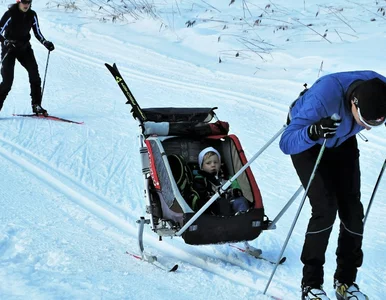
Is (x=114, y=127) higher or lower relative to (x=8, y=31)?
lower

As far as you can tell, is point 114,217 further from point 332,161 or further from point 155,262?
point 332,161

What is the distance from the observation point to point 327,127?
11.3 ft

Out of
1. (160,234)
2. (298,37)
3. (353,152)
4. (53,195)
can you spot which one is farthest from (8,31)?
(298,37)

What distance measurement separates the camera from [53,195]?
5.91m

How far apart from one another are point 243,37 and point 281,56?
171cm

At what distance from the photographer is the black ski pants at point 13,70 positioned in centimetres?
863

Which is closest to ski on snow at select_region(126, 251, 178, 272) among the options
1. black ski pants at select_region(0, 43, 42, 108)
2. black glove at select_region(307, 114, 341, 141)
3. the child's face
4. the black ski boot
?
the child's face

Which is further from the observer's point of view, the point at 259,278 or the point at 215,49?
the point at 215,49

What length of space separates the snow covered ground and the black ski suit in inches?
17.1

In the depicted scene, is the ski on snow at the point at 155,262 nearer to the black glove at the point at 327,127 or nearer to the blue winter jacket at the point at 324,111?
the blue winter jacket at the point at 324,111

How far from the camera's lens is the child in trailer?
471 centimetres

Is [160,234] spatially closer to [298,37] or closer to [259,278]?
[259,278]

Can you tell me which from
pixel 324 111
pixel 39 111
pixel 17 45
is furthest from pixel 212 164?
pixel 17 45

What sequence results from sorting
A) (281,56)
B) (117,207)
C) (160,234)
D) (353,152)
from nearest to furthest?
(353,152), (160,234), (117,207), (281,56)
